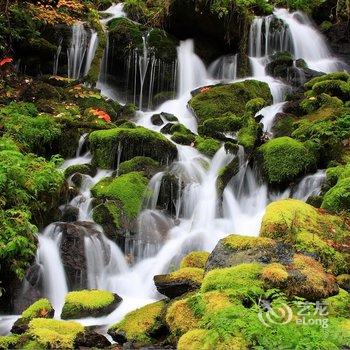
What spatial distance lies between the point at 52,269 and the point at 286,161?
17.8ft

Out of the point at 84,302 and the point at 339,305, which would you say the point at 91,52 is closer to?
the point at 84,302

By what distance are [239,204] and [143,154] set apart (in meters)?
2.68

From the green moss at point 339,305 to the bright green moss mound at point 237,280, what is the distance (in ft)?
2.37

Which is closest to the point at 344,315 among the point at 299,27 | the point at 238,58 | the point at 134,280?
the point at 134,280

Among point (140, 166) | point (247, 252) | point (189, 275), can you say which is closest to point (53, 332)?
point (189, 275)

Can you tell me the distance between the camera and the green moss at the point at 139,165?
10578 mm

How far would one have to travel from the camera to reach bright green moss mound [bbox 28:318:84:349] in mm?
4887

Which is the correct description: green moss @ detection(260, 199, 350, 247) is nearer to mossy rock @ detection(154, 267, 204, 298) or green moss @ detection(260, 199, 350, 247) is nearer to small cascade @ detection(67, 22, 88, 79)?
mossy rock @ detection(154, 267, 204, 298)

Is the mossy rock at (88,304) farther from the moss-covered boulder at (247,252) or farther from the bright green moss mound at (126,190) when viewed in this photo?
the bright green moss mound at (126,190)

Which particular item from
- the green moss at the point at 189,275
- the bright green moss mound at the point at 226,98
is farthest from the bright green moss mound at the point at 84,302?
the bright green moss mound at the point at 226,98

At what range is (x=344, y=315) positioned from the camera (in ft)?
15.0

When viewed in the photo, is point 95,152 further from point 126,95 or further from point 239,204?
point 126,95

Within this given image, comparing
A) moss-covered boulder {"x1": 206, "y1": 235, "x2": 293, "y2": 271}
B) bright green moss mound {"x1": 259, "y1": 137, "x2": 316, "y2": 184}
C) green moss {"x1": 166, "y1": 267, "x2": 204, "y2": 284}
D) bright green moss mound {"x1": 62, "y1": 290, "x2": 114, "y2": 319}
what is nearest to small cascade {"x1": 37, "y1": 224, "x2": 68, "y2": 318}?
bright green moss mound {"x1": 62, "y1": 290, "x2": 114, "y2": 319}

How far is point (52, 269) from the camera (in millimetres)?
7547
